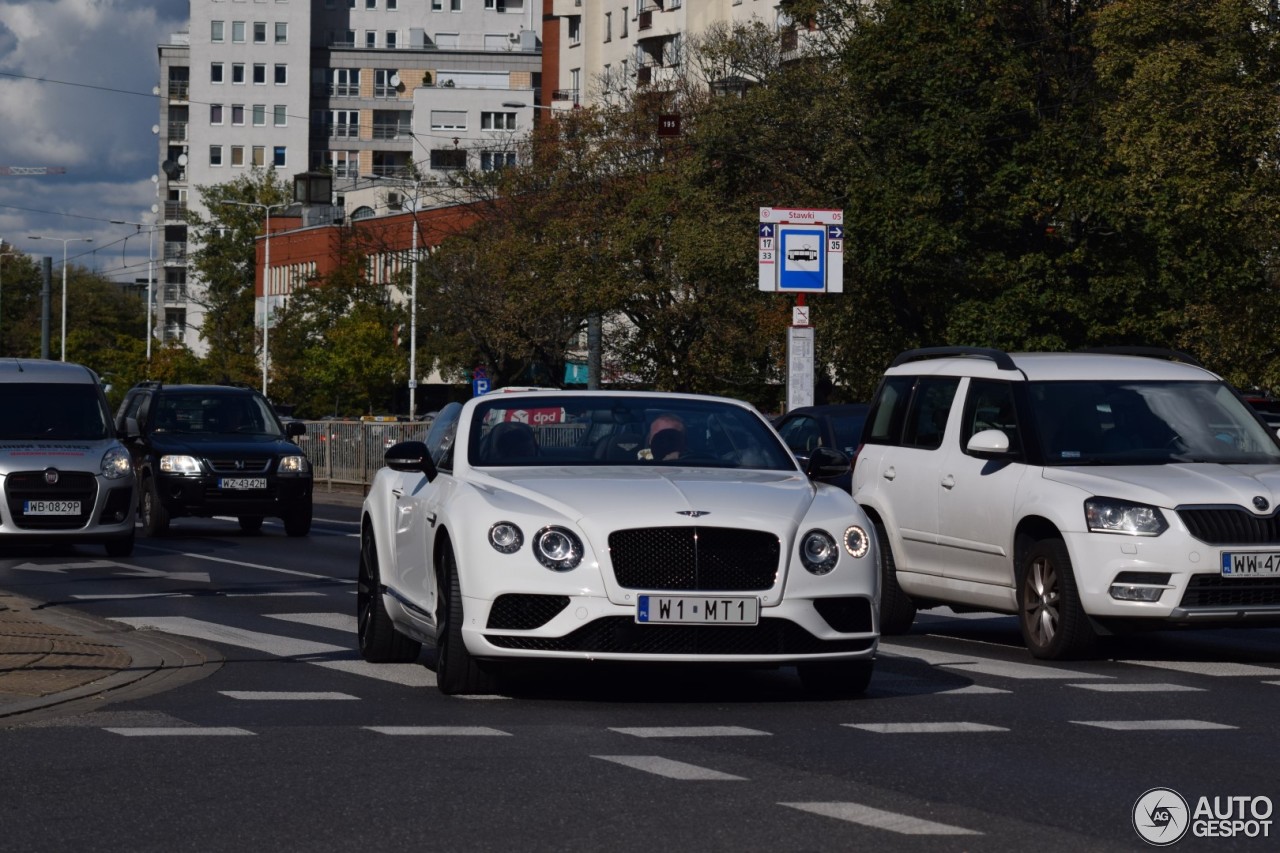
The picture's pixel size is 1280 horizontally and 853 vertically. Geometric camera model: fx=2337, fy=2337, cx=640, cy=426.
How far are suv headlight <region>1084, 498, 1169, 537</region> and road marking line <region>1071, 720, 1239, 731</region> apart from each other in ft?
8.52

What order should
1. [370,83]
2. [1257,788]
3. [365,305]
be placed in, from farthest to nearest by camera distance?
[370,83], [365,305], [1257,788]

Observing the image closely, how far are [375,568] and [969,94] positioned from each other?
121ft

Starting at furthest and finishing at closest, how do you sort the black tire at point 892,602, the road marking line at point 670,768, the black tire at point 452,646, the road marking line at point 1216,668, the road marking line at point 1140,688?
the black tire at point 892,602
the road marking line at point 1216,668
the road marking line at point 1140,688
the black tire at point 452,646
the road marking line at point 670,768

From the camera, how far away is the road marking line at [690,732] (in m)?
9.50

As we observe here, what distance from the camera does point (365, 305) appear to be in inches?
3629

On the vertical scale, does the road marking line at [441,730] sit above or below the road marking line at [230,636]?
above

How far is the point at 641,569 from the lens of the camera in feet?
33.9

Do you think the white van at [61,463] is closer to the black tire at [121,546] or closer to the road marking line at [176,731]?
the black tire at [121,546]

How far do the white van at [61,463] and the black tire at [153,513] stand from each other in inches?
136

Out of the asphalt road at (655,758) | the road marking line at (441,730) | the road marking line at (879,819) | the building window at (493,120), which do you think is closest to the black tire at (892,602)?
the asphalt road at (655,758)

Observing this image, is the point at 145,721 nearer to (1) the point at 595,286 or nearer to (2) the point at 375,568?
(2) the point at 375,568

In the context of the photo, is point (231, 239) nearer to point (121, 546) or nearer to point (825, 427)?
point (121, 546)

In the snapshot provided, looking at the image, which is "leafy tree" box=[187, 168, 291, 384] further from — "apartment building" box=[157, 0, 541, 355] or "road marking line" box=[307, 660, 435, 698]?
"road marking line" box=[307, 660, 435, 698]

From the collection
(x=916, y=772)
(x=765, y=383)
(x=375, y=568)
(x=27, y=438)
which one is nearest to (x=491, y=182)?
(x=765, y=383)
